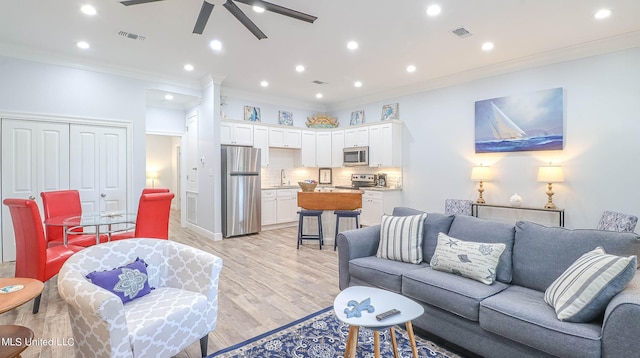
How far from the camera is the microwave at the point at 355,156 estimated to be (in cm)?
671

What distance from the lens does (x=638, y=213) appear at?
3875mm

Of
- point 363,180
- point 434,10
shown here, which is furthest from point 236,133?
point 434,10

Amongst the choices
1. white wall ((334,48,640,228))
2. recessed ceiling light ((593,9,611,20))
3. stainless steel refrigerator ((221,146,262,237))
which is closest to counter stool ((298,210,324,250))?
stainless steel refrigerator ((221,146,262,237))

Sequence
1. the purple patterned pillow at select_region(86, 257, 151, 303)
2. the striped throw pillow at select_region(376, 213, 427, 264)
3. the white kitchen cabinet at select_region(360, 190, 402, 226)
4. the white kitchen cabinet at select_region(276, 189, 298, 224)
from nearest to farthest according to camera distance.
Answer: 1. the purple patterned pillow at select_region(86, 257, 151, 303)
2. the striped throw pillow at select_region(376, 213, 427, 264)
3. the white kitchen cabinet at select_region(360, 190, 402, 226)
4. the white kitchen cabinet at select_region(276, 189, 298, 224)

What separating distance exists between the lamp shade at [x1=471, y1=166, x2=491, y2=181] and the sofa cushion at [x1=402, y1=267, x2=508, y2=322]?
121 inches

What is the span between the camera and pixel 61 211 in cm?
393

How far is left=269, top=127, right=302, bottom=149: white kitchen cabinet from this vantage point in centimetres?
693

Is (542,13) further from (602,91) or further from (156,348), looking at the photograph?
(156,348)

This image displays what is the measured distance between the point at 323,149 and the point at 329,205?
2.83 metres

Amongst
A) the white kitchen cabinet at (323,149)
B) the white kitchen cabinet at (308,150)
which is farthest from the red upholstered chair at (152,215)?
the white kitchen cabinet at (323,149)

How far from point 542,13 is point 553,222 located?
2.92 meters

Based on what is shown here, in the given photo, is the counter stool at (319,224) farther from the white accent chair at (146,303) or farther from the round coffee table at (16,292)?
the round coffee table at (16,292)

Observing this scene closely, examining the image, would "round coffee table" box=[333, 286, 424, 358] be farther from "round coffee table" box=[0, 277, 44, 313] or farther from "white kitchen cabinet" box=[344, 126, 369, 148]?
"white kitchen cabinet" box=[344, 126, 369, 148]

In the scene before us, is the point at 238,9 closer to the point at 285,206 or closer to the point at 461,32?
the point at 461,32
